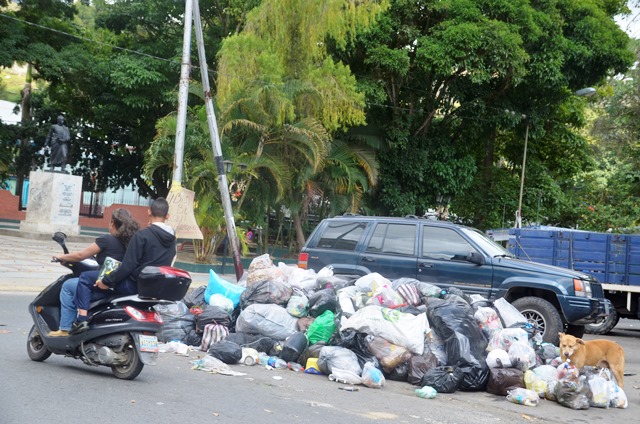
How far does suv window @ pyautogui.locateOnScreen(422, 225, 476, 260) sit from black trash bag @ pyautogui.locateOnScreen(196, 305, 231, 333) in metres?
3.49

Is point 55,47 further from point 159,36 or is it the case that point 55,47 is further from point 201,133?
point 201,133

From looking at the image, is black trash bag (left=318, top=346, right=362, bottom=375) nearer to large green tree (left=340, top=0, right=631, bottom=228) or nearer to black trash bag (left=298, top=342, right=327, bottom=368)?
black trash bag (left=298, top=342, right=327, bottom=368)

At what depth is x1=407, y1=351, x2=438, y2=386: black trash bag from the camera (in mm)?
9383

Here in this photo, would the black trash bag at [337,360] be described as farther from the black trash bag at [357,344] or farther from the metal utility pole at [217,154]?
the metal utility pole at [217,154]

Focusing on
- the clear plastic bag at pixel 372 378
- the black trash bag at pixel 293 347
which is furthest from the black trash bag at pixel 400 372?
the black trash bag at pixel 293 347

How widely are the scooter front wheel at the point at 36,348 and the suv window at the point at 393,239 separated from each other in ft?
19.2

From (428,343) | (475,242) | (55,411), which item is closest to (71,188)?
(475,242)

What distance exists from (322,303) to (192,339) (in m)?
1.80

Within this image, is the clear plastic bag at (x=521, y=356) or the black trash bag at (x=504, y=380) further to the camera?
the clear plastic bag at (x=521, y=356)

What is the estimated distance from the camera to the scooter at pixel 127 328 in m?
7.55

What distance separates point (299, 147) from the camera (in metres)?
24.6

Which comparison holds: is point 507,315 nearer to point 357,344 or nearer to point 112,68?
point 357,344

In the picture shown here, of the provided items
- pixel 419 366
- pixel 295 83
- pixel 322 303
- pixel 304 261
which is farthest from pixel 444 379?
pixel 295 83

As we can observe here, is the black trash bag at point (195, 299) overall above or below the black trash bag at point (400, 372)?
above
